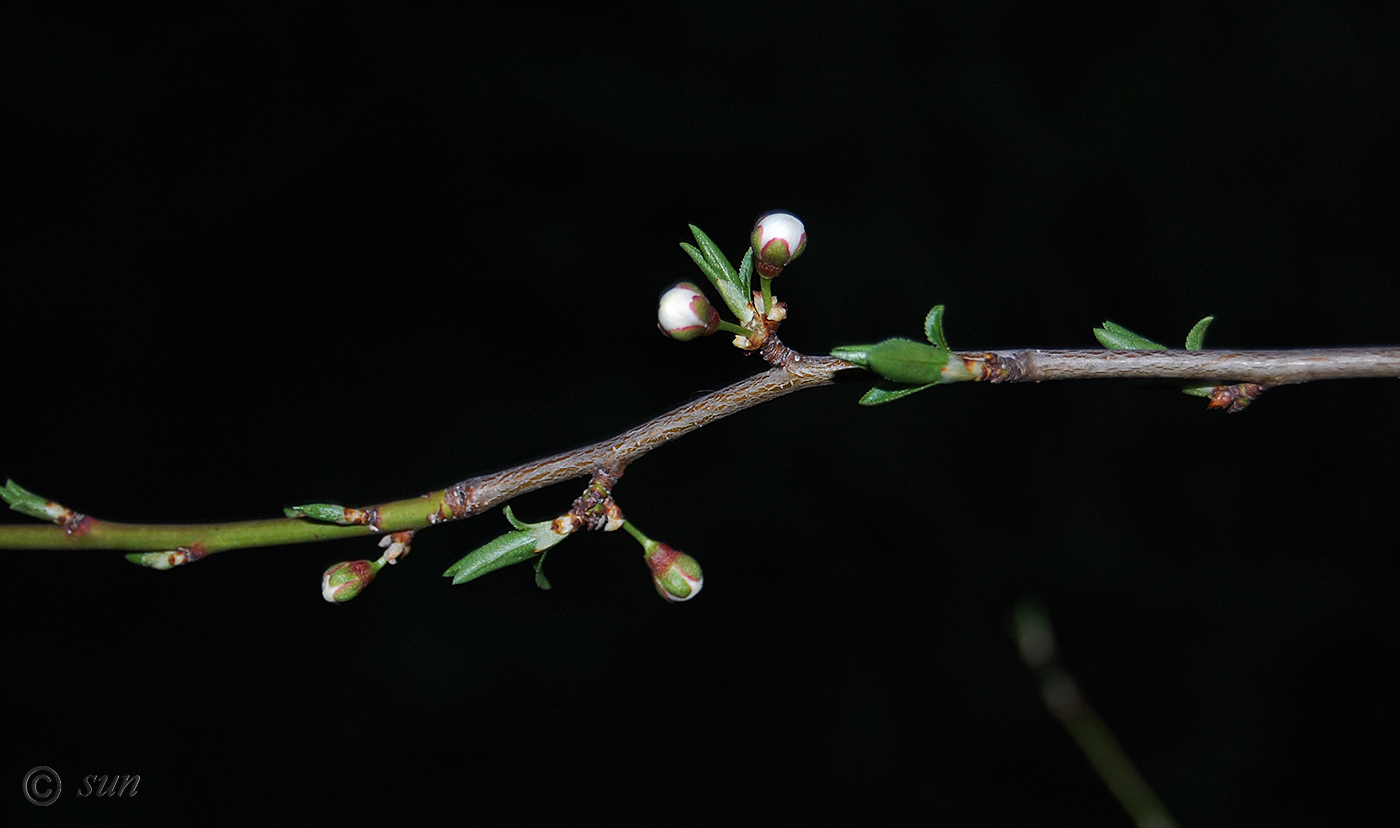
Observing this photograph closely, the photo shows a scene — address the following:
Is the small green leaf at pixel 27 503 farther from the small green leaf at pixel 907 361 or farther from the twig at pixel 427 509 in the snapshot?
the small green leaf at pixel 907 361

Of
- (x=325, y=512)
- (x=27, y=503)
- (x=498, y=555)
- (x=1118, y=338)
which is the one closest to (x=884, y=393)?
(x=1118, y=338)

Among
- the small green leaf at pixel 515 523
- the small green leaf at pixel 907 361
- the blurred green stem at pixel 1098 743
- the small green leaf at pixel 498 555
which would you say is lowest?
the blurred green stem at pixel 1098 743

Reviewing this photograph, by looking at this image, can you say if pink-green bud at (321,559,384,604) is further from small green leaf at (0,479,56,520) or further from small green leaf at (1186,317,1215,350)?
small green leaf at (1186,317,1215,350)

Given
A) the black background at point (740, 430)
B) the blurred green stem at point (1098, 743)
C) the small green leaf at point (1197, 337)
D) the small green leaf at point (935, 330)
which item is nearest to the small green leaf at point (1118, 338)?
the small green leaf at point (1197, 337)

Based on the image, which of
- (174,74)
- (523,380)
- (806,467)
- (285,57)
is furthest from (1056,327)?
(174,74)

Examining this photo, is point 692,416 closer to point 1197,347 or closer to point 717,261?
point 717,261
